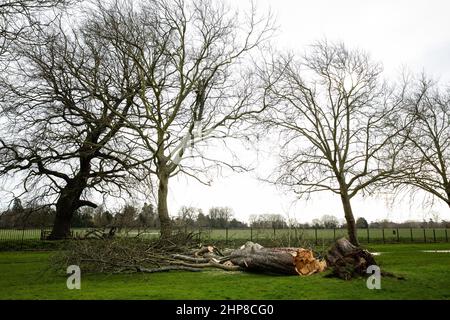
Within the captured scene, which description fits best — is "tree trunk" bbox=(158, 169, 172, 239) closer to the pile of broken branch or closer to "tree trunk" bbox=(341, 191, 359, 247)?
the pile of broken branch

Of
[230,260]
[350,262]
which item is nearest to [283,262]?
[350,262]

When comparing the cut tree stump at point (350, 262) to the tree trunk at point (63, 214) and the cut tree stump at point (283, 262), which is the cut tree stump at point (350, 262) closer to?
the cut tree stump at point (283, 262)

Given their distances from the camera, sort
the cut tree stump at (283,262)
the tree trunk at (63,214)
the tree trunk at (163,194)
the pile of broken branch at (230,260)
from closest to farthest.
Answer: the pile of broken branch at (230,260) → the cut tree stump at (283,262) → the tree trunk at (163,194) → the tree trunk at (63,214)

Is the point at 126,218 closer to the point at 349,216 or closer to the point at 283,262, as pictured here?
the point at 283,262

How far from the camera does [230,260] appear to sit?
1354 centimetres

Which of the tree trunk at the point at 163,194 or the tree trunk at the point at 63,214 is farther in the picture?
the tree trunk at the point at 63,214

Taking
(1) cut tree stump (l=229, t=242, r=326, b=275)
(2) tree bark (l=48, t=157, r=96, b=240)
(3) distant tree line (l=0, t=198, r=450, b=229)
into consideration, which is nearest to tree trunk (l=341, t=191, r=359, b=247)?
(3) distant tree line (l=0, t=198, r=450, b=229)

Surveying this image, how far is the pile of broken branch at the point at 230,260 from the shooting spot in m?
10.7

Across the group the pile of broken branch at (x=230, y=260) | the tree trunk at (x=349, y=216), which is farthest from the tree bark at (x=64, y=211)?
the pile of broken branch at (x=230, y=260)

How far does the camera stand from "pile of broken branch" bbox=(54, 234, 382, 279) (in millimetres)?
10742

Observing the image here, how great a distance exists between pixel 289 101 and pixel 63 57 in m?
14.2

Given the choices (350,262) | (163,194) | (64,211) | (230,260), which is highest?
(163,194)

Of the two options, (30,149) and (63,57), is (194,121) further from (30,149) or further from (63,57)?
(30,149)
